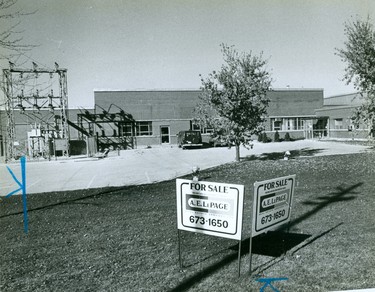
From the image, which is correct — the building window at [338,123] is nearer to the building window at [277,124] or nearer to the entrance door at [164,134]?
the building window at [277,124]

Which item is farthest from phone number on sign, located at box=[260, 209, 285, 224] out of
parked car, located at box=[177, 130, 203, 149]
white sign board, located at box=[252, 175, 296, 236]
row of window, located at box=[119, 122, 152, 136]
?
row of window, located at box=[119, 122, 152, 136]

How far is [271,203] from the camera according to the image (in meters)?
4.70

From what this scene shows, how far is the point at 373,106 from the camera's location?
11.6 m

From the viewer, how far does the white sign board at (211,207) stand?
174 inches

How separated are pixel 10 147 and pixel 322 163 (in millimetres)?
25709

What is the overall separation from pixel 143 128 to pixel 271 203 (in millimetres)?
33065

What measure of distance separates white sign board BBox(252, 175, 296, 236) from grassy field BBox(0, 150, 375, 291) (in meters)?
0.56

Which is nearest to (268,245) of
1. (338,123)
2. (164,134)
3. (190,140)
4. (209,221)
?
(209,221)

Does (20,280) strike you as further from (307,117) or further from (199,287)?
(307,117)

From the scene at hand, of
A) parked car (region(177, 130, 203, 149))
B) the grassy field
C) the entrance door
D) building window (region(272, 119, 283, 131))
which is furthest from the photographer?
building window (region(272, 119, 283, 131))

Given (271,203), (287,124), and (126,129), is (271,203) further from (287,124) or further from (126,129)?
(287,124)

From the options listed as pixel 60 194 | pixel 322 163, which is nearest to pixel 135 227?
pixel 60 194

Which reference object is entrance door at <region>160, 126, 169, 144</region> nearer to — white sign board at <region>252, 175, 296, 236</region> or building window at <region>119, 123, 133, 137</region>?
building window at <region>119, 123, 133, 137</region>

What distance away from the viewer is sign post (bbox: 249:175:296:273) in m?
4.48
